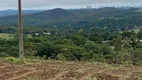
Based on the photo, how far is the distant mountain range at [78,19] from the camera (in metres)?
108

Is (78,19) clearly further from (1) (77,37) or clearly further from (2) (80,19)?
(1) (77,37)

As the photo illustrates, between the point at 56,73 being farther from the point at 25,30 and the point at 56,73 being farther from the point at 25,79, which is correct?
the point at 25,30

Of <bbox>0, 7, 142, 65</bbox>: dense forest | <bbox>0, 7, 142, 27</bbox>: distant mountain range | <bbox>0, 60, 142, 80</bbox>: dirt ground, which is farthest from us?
<bbox>0, 7, 142, 27</bbox>: distant mountain range

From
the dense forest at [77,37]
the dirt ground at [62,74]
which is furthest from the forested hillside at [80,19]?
the dirt ground at [62,74]

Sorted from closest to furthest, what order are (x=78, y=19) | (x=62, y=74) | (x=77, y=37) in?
(x=62, y=74) < (x=77, y=37) < (x=78, y=19)

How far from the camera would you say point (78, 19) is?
142625 millimetres

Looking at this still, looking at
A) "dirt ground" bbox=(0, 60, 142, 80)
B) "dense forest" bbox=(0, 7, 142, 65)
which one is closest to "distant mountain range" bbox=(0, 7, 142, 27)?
"dense forest" bbox=(0, 7, 142, 65)

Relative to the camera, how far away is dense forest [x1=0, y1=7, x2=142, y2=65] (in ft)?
77.2

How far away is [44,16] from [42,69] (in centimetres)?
14281

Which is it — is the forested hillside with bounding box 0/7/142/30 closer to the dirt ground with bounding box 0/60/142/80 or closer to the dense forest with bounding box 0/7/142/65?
the dense forest with bounding box 0/7/142/65

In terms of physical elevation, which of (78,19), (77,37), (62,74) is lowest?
(78,19)

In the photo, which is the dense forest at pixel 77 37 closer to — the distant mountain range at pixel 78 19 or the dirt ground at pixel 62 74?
the distant mountain range at pixel 78 19

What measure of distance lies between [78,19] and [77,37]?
97.4m

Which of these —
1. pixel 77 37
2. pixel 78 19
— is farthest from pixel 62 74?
pixel 78 19
